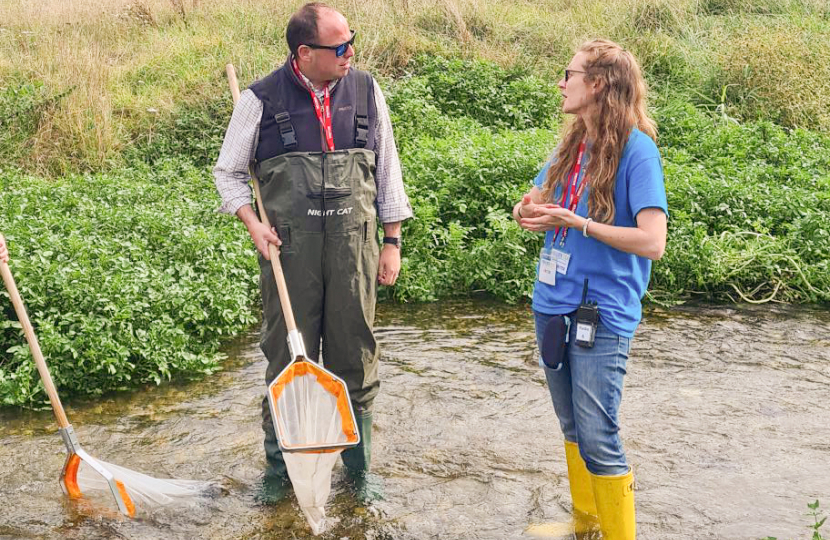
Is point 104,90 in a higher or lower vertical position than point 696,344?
higher

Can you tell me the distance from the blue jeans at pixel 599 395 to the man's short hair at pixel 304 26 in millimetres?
1508

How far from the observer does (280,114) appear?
12.7 ft

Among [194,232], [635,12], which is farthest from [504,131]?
[635,12]

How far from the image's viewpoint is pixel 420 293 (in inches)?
294

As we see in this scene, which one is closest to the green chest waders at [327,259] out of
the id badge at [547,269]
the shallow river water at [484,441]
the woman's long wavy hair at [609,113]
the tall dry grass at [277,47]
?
the shallow river water at [484,441]

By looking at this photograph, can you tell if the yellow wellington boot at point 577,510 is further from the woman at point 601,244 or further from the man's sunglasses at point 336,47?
the man's sunglasses at point 336,47

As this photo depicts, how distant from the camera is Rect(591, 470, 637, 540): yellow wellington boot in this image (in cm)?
343

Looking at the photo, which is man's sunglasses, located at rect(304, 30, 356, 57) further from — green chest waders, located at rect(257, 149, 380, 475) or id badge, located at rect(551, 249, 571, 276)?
id badge, located at rect(551, 249, 571, 276)

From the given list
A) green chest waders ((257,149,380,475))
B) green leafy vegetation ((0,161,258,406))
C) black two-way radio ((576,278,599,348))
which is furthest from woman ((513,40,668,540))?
green leafy vegetation ((0,161,258,406))

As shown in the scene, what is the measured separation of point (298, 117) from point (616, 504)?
78.3 inches

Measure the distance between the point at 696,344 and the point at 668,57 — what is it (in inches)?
295

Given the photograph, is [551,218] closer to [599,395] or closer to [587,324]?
[587,324]

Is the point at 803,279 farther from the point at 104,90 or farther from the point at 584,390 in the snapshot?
the point at 104,90

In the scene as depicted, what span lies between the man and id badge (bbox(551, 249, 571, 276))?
950 mm
